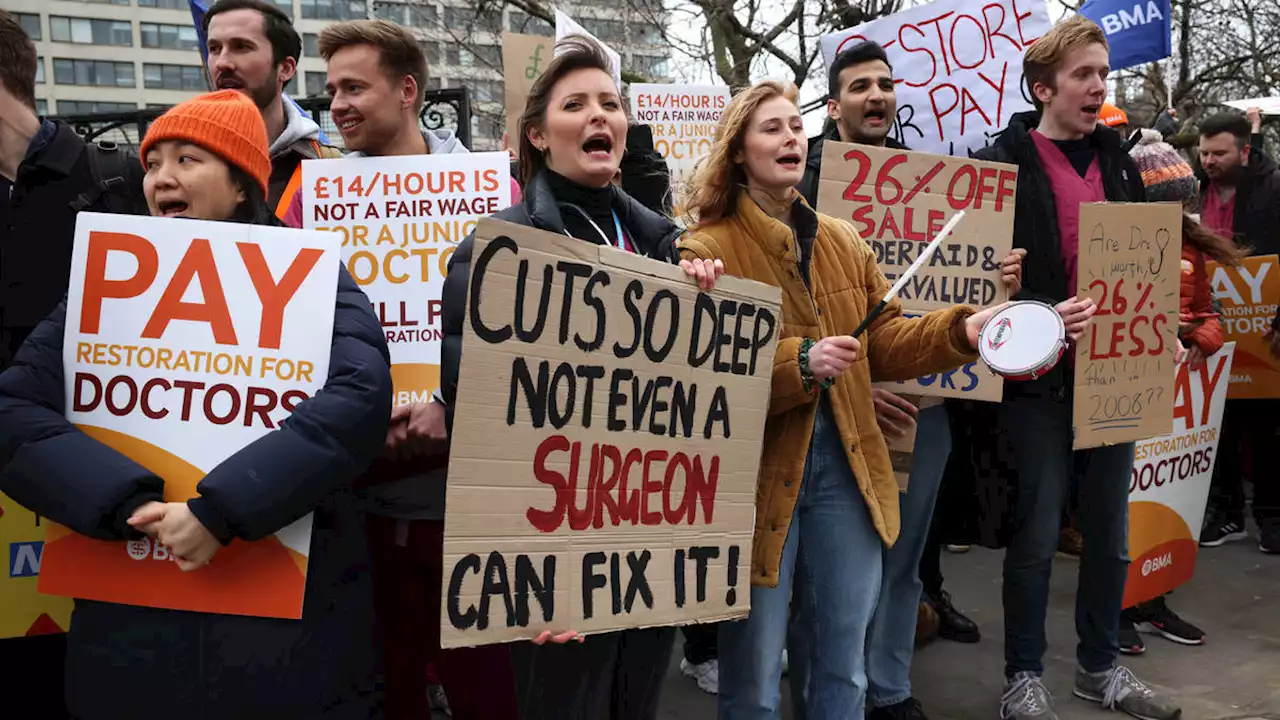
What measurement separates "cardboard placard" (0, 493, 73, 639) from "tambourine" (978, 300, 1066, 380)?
231 centimetres

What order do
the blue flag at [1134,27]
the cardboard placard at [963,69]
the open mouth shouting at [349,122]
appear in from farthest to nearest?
1. the blue flag at [1134,27]
2. the cardboard placard at [963,69]
3. the open mouth shouting at [349,122]

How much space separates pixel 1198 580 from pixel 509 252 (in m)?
4.71

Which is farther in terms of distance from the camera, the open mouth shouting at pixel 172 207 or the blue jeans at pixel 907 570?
the blue jeans at pixel 907 570

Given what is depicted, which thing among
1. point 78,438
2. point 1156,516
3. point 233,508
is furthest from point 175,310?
point 1156,516

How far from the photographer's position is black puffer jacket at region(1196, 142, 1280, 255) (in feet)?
20.9

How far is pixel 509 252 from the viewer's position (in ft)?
6.92

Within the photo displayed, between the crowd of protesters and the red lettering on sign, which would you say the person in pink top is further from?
the red lettering on sign

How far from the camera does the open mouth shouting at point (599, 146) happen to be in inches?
96.9

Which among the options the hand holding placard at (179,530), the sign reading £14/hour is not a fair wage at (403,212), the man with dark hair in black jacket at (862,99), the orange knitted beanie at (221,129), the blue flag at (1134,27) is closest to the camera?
the hand holding placard at (179,530)

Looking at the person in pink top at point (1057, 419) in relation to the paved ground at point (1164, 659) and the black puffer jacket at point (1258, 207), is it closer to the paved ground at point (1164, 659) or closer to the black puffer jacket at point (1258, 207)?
the paved ground at point (1164, 659)

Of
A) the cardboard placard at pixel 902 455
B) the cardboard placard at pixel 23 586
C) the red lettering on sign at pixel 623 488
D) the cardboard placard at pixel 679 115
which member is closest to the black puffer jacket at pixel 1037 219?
the cardboard placard at pixel 902 455

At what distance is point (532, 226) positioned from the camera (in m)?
2.37

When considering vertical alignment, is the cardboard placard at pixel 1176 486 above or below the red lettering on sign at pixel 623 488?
below

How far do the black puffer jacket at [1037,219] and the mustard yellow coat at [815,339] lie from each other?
0.89 metres
